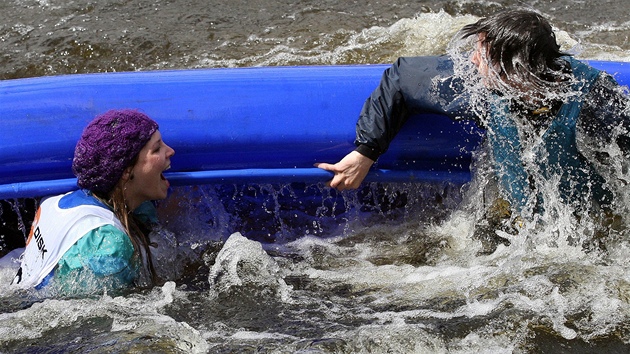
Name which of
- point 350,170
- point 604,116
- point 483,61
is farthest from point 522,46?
point 350,170

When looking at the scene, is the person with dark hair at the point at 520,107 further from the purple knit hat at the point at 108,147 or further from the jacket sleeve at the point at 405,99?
the purple knit hat at the point at 108,147

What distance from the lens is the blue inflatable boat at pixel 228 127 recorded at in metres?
3.61

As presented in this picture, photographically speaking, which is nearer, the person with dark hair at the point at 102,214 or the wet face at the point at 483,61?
the person with dark hair at the point at 102,214

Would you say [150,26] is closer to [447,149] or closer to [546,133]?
Answer: [447,149]

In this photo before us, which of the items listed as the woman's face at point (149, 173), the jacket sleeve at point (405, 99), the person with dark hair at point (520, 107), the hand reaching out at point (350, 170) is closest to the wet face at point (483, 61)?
the person with dark hair at point (520, 107)

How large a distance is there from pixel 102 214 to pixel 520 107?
167 cm

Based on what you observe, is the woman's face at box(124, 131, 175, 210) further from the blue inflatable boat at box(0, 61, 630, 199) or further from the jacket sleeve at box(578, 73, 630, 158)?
the jacket sleeve at box(578, 73, 630, 158)

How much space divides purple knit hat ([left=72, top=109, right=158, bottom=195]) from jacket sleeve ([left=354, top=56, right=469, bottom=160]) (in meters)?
0.88

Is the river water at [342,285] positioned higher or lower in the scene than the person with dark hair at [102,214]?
lower

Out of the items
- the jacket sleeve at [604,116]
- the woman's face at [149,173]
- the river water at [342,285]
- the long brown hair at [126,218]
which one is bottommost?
the river water at [342,285]

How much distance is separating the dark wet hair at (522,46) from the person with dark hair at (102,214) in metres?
1.34

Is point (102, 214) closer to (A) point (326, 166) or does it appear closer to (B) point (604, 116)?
(A) point (326, 166)

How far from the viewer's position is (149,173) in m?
3.35

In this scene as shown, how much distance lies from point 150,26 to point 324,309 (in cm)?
380
